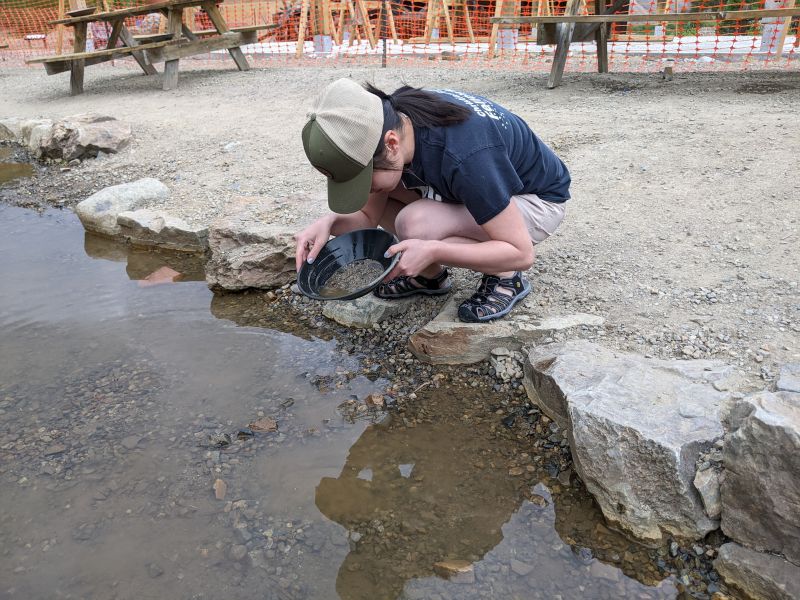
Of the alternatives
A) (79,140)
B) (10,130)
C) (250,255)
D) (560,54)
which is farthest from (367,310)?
(10,130)

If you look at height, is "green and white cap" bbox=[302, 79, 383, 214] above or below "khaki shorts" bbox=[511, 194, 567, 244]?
above

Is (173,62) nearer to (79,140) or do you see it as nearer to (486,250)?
(79,140)

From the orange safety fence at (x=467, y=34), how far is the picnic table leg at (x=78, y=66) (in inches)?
76.0

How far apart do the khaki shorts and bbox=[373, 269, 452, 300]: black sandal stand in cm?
44

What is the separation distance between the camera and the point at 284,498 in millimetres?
1901

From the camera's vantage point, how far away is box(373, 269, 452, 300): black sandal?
2.70 m

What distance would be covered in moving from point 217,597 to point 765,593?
1.28 metres

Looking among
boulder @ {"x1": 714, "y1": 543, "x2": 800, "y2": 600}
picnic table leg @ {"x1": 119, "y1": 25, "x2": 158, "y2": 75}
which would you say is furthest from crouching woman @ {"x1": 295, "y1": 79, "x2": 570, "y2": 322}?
picnic table leg @ {"x1": 119, "y1": 25, "x2": 158, "y2": 75}

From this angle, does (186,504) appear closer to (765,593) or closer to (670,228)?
(765,593)

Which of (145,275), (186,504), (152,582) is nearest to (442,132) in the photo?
(186,504)

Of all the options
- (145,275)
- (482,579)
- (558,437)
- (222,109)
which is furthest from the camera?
(222,109)

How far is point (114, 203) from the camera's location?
12.9 ft

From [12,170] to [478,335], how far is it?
14.9 ft

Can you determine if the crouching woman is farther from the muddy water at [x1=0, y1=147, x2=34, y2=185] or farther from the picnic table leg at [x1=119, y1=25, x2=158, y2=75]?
the picnic table leg at [x1=119, y1=25, x2=158, y2=75]
